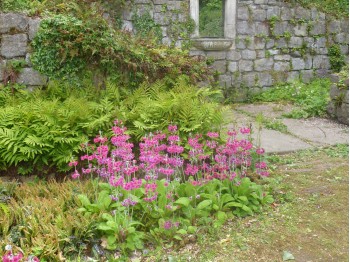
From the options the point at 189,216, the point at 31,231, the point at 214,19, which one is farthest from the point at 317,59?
the point at 31,231

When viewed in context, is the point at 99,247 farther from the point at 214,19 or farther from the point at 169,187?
the point at 214,19

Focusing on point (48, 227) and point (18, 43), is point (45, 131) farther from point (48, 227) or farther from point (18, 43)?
point (18, 43)

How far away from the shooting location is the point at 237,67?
9.66 meters

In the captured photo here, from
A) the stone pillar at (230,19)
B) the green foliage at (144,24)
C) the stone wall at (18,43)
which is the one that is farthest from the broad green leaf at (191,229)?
the stone pillar at (230,19)

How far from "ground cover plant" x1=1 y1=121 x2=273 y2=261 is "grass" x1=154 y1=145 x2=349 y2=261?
135 mm

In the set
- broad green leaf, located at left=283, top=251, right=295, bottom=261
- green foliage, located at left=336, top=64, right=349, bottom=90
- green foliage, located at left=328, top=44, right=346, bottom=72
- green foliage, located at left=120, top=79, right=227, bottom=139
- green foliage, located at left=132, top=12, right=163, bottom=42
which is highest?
green foliage, located at left=132, top=12, right=163, bottom=42

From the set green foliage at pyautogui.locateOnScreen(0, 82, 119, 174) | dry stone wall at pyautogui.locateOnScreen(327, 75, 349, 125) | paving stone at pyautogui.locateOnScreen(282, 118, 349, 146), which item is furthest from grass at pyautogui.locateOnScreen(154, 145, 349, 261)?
dry stone wall at pyautogui.locateOnScreen(327, 75, 349, 125)

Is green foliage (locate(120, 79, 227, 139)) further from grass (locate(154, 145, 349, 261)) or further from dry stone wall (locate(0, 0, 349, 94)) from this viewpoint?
dry stone wall (locate(0, 0, 349, 94))

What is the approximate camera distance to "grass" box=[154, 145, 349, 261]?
3336 millimetres

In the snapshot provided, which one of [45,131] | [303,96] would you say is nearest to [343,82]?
[303,96]

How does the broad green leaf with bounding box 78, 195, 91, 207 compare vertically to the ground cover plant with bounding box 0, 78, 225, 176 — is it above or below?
below

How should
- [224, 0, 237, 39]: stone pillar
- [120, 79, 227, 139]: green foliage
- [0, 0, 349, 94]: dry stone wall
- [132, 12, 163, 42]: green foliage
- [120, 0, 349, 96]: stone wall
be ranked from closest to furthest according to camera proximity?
[120, 79, 227, 139]: green foliage < [132, 12, 163, 42]: green foliage < [0, 0, 349, 94]: dry stone wall < [224, 0, 237, 39]: stone pillar < [120, 0, 349, 96]: stone wall

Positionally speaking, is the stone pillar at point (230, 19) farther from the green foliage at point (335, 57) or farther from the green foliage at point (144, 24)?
the green foliage at point (335, 57)

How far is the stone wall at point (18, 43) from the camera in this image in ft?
19.4
